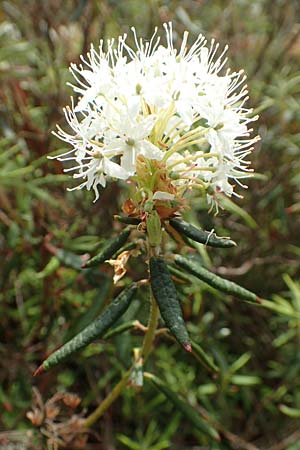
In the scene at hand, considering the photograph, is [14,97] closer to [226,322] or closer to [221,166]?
[226,322]

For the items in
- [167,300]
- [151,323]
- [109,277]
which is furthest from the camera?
[109,277]

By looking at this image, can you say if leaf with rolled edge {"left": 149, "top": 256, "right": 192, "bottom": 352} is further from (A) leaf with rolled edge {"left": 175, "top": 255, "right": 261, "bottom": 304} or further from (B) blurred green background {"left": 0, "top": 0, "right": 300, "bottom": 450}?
(B) blurred green background {"left": 0, "top": 0, "right": 300, "bottom": 450}

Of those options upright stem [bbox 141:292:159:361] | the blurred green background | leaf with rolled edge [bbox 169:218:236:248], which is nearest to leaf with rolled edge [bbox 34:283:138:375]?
upright stem [bbox 141:292:159:361]

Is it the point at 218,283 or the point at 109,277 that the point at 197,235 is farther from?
the point at 109,277

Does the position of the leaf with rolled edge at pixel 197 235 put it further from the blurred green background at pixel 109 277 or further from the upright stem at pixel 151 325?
the blurred green background at pixel 109 277

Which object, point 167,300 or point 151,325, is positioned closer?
point 167,300

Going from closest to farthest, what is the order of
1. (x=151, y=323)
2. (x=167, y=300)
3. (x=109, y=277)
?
1. (x=167, y=300)
2. (x=151, y=323)
3. (x=109, y=277)

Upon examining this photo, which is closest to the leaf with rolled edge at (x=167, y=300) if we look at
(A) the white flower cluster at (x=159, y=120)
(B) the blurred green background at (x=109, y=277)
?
(A) the white flower cluster at (x=159, y=120)

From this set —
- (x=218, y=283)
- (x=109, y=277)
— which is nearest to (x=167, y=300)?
(x=218, y=283)
